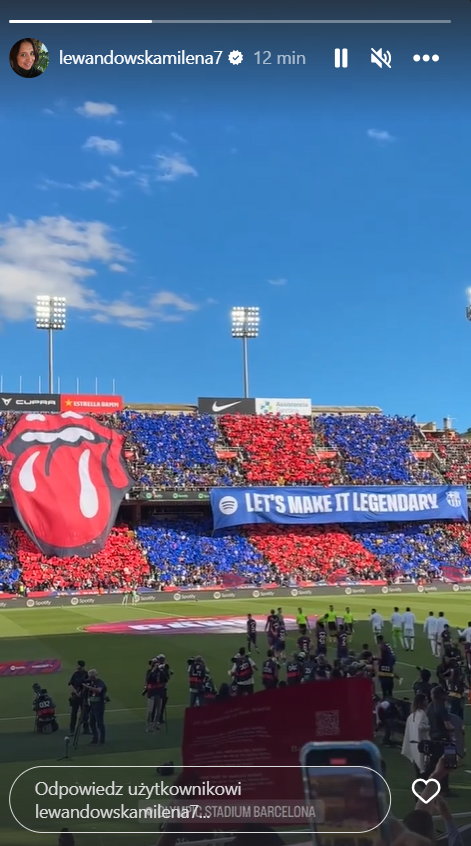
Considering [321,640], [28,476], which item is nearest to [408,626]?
[321,640]

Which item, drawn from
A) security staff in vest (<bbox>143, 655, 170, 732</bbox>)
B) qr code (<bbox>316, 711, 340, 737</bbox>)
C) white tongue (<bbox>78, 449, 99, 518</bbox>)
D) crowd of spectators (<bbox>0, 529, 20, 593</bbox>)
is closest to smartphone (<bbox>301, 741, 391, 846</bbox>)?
qr code (<bbox>316, 711, 340, 737</bbox>)

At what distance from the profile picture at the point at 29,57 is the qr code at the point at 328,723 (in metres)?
4.31

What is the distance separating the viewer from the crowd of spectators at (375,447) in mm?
65562

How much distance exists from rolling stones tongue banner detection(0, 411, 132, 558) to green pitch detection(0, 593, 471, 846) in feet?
32.4

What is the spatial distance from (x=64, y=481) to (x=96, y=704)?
41.6 metres

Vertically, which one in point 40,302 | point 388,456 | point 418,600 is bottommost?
point 418,600

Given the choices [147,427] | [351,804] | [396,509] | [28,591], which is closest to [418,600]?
[396,509]

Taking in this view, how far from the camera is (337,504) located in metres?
60.4

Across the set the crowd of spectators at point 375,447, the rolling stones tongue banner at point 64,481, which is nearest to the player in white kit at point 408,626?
the rolling stones tongue banner at point 64,481

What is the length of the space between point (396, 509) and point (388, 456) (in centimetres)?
781

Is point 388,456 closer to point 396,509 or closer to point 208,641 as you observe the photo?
point 396,509

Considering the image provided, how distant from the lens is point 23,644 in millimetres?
28797

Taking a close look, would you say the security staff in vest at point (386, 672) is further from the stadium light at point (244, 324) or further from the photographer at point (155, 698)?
the stadium light at point (244, 324)

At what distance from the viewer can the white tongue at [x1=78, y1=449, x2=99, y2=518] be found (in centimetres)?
5453
